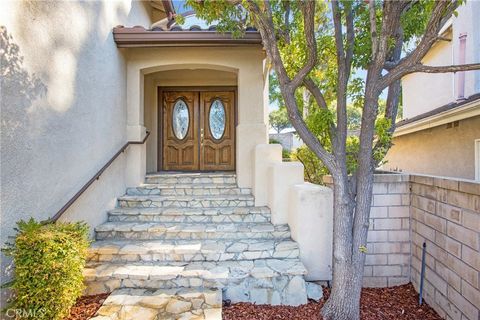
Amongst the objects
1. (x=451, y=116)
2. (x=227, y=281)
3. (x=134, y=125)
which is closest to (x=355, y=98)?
(x=227, y=281)

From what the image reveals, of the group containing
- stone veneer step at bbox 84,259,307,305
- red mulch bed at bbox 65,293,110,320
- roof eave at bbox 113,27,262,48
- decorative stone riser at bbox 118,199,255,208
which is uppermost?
roof eave at bbox 113,27,262,48

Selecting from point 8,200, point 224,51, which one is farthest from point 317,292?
point 224,51

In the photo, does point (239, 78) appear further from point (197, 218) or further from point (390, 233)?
point (390, 233)

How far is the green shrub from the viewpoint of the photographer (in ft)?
9.07

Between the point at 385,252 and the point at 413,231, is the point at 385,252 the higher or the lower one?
the lower one

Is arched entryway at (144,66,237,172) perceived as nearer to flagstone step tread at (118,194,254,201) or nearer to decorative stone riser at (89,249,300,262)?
flagstone step tread at (118,194,254,201)

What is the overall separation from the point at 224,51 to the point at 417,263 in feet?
16.8

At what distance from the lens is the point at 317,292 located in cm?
385

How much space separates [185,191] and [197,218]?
95 cm

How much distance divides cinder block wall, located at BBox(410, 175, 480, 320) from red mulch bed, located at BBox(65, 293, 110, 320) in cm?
430

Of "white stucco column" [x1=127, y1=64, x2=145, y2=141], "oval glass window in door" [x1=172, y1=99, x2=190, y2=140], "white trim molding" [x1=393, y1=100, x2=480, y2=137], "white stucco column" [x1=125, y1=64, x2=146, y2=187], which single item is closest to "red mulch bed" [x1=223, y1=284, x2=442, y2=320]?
"white stucco column" [x1=125, y1=64, x2=146, y2=187]

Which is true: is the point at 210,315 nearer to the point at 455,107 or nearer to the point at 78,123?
the point at 78,123

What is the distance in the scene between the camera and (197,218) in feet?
16.4

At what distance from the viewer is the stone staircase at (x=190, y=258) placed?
348 cm
